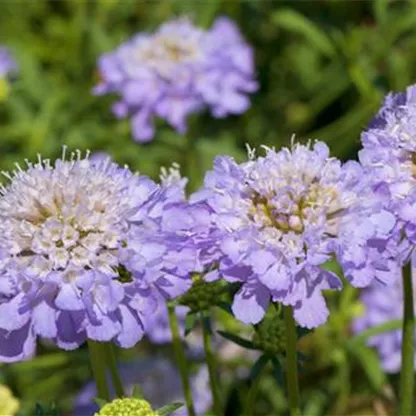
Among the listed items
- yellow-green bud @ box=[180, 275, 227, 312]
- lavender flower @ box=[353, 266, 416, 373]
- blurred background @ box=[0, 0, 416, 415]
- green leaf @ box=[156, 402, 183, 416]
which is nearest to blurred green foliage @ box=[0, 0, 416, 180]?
blurred background @ box=[0, 0, 416, 415]

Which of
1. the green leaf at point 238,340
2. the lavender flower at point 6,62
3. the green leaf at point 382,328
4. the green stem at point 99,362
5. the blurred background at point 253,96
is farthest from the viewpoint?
the lavender flower at point 6,62

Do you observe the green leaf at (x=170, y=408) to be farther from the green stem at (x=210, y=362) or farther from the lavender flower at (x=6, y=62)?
the lavender flower at (x=6, y=62)

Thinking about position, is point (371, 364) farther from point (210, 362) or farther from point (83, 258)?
point (83, 258)

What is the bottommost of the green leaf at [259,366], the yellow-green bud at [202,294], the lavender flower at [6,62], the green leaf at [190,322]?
the green leaf at [259,366]

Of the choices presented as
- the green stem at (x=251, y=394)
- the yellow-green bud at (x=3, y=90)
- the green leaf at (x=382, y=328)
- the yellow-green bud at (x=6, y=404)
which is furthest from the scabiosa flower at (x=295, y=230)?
the yellow-green bud at (x=3, y=90)

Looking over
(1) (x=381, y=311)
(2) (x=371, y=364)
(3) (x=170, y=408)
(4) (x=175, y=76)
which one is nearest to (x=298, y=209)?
(3) (x=170, y=408)

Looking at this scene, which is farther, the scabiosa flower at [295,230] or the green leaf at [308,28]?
the green leaf at [308,28]
